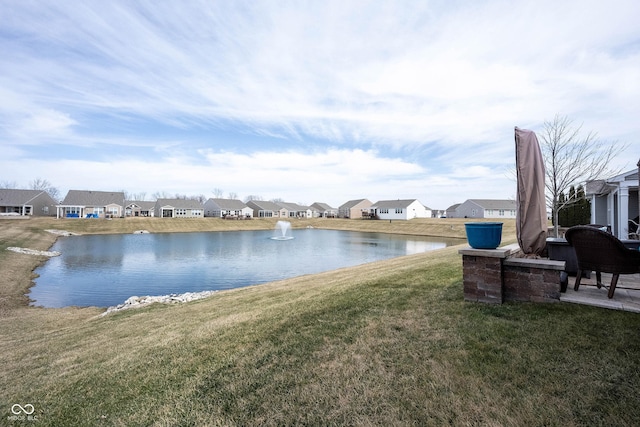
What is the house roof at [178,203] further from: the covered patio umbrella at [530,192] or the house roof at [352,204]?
the covered patio umbrella at [530,192]

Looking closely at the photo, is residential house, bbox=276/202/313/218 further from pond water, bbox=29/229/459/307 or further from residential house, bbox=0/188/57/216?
pond water, bbox=29/229/459/307

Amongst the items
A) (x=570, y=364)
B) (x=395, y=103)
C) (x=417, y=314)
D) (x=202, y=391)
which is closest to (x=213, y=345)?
(x=202, y=391)

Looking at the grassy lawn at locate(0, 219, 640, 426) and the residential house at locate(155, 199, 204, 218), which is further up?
the residential house at locate(155, 199, 204, 218)

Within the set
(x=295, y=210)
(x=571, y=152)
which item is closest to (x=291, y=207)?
(x=295, y=210)

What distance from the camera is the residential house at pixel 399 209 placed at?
6681 centimetres

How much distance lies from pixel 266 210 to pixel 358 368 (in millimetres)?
77655

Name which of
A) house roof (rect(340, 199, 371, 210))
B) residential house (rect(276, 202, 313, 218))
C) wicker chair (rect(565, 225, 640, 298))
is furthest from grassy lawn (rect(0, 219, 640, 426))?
residential house (rect(276, 202, 313, 218))

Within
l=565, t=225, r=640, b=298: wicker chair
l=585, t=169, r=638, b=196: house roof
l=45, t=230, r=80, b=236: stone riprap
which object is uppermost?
l=585, t=169, r=638, b=196: house roof

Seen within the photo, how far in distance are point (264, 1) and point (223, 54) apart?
400cm

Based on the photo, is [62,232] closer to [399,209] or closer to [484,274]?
[484,274]

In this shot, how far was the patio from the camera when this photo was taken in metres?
3.77

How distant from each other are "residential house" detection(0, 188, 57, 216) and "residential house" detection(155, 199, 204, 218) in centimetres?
1935

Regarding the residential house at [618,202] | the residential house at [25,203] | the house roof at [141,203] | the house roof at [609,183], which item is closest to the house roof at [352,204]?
the house roof at [141,203]

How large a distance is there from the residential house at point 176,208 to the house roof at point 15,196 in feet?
68.5
